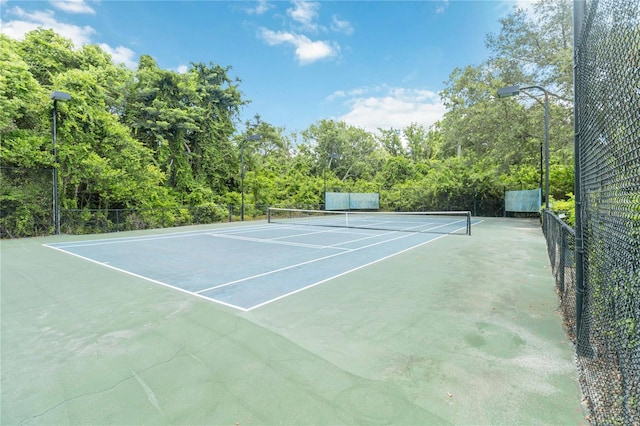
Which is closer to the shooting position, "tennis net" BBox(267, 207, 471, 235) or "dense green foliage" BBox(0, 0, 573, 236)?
"dense green foliage" BBox(0, 0, 573, 236)

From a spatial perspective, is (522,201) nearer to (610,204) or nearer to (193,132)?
(610,204)

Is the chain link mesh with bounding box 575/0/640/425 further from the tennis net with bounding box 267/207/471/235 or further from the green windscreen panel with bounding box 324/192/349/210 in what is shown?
the green windscreen panel with bounding box 324/192/349/210

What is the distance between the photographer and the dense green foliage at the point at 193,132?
12.3 meters

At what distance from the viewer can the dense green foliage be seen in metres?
12.3

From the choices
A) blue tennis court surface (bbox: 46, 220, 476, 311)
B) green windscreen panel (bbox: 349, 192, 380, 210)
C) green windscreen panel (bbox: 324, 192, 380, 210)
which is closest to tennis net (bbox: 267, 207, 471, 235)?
blue tennis court surface (bbox: 46, 220, 476, 311)

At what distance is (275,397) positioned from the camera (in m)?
2.25

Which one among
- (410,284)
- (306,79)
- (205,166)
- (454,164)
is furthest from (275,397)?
(306,79)

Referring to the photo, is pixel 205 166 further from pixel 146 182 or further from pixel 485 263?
pixel 485 263

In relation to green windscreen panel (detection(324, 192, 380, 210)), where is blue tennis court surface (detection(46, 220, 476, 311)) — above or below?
below

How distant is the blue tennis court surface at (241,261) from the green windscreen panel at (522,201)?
13001 mm

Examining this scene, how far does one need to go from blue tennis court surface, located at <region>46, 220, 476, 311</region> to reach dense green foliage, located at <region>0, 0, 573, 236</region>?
4.70m

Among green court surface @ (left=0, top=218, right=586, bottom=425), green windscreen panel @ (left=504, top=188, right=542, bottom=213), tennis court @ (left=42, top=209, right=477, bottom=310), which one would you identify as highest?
green windscreen panel @ (left=504, top=188, right=542, bottom=213)

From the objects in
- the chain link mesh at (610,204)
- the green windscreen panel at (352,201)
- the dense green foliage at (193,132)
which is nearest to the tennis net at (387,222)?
the green windscreen panel at (352,201)

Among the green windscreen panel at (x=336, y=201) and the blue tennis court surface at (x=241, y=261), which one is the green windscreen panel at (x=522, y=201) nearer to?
the green windscreen panel at (x=336, y=201)
